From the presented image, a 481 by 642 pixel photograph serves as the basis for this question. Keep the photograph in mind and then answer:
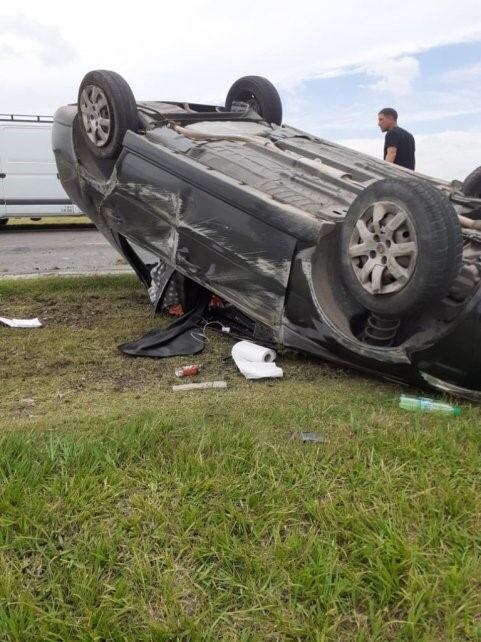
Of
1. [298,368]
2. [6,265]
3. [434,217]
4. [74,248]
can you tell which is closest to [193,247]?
[298,368]

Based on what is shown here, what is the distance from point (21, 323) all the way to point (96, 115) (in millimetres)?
1658

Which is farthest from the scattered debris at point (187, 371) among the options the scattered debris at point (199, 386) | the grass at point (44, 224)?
the grass at point (44, 224)

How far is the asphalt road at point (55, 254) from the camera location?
805 centimetres

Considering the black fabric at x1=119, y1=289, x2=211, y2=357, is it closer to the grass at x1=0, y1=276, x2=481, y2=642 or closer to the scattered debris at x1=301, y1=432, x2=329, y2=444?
the grass at x1=0, y1=276, x2=481, y2=642

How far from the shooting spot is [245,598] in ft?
6.24

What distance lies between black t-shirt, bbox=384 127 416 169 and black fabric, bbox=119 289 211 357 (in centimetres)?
303

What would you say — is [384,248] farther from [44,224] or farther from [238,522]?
[44,224]

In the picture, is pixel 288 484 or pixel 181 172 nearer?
pixel 288 484

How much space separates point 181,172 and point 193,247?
476mm

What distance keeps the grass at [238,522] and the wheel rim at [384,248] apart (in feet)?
2.05

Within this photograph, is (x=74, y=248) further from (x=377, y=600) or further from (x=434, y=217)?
(x=377, y=600)

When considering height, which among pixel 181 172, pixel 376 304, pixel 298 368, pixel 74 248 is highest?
pixel 181 172

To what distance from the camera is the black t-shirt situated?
6590 millimetres

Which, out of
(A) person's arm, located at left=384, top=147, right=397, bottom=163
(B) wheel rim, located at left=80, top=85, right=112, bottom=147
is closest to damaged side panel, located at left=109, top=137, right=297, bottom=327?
(B) wheel rim, located at left=80, top=85, right=112, bottom=147
